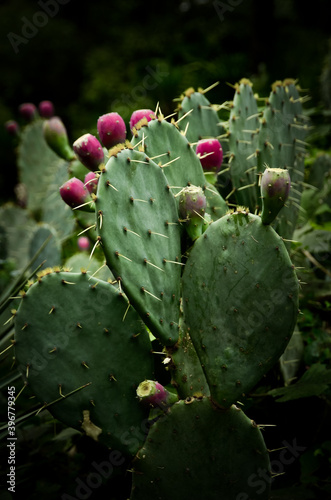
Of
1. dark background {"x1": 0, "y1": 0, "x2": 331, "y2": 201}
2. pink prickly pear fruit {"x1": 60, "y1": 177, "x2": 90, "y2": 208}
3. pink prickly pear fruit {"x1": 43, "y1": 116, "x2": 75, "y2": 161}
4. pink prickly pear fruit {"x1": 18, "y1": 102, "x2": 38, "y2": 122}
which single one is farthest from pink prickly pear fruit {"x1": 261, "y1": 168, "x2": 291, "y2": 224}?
dark background {"x1": 0, "y1": 0, "x2": 331, "y2": 201}

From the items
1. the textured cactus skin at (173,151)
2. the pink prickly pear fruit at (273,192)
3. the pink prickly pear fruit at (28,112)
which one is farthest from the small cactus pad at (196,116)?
the pink prickly pear fruit at (28,112)

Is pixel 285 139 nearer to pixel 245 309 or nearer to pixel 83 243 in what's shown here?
pixel 245 309

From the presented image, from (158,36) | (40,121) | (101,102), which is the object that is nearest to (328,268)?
(40,121)

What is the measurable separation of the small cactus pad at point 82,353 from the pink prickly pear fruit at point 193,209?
221mm

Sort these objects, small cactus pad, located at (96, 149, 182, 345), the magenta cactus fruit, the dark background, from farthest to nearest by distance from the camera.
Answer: the dark background, the magenta cactus fruit, small cactus pad, located at (96, 149, 182, 345)

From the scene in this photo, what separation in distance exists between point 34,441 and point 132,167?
1012 millimetres

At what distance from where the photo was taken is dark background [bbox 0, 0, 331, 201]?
7145 millimetres

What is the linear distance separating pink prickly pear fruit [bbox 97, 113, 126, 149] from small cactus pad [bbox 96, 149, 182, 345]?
0.22 meters

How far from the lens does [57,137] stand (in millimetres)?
1838

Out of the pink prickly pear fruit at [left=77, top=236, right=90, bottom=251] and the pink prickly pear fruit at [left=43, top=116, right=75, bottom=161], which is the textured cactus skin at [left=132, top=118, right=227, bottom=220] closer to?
the pink prickly pear fruit at [left=43, top=116, right=75, bottom=161]

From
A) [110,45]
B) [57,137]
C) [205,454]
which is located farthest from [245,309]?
[110,45]

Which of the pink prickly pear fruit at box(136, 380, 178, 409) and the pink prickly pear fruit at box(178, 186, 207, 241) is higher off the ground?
the pink prickly pear fruit at box(178, 186, 207, 241)

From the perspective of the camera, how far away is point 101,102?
310 inches

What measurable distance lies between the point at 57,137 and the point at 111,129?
1.76 feet
